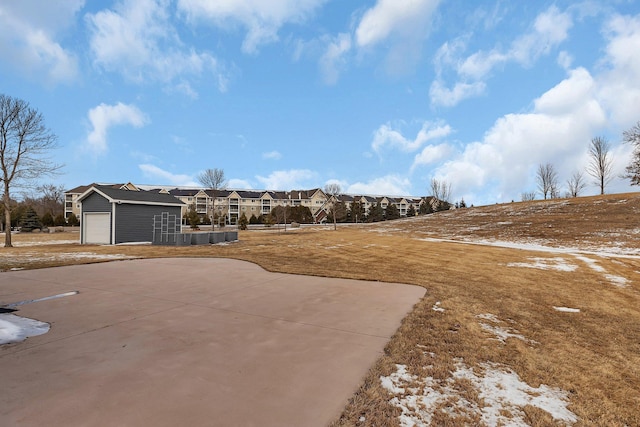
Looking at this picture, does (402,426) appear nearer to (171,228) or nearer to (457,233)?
(171,228)

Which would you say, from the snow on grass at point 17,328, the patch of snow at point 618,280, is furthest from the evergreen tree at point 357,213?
the snow on grass at point 17,328

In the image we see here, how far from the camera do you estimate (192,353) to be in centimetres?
367

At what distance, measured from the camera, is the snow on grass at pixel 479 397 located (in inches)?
101

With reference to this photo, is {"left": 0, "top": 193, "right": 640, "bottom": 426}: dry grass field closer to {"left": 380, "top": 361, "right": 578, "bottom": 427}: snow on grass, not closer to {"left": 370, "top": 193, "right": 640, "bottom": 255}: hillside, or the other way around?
{"left": 380, "top": 361, "right": 578, "bottom": 427}: snow on grass

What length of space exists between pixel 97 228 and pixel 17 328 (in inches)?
815

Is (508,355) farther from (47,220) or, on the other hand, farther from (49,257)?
(47,220)

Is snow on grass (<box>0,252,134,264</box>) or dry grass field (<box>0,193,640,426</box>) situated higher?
snow on grass (<box>0,252,134,264</box>)

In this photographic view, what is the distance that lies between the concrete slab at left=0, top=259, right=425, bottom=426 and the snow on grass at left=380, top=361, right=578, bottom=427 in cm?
49

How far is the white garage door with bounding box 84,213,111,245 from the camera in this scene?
21.3m

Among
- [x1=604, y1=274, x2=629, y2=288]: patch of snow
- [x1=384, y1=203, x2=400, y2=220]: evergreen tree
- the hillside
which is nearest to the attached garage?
[x1=604, y1=274, x2=629, y2=288]: patch of snow

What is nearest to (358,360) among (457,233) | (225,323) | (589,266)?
(225,323)

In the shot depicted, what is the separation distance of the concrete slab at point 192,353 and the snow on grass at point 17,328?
0.15 meters

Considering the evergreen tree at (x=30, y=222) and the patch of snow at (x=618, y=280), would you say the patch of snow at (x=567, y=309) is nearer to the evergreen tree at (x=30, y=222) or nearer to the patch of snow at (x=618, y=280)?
the patch of snow at (x=618, y=280)

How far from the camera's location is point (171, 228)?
23.3 metres
